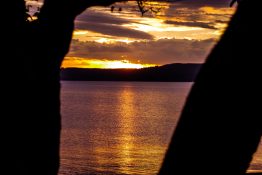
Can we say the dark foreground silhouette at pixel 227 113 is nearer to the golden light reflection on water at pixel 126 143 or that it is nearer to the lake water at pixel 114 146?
the lake water at pixel 114 146

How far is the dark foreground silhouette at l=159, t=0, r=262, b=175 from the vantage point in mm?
2555

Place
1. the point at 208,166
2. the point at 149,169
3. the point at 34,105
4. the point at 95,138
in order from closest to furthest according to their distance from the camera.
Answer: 1. the point at 208,166
2. the point at 34,105
3. the point at 149,169
4. the point at 95,138

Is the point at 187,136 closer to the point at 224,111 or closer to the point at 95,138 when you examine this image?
the point at 224,111

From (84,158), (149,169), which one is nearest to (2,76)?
(149,169)

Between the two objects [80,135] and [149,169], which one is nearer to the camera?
[149,169]

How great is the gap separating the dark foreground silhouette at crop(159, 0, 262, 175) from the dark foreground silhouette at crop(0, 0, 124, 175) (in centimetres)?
176

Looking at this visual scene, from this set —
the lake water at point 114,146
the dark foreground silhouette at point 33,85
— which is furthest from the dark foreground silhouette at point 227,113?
the lake water at point 114,146

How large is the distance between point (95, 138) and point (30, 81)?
65.0 metres

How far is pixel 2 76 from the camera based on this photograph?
13.7 ft

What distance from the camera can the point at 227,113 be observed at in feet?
8.39

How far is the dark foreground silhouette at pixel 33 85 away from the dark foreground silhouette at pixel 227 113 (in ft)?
5.79

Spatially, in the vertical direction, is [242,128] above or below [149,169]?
above

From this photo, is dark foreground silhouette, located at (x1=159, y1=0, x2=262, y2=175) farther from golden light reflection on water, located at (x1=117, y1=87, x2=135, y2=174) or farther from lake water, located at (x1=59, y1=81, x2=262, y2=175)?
golden light reflection on water, located at (x1=117, y1=87, x2=135, y2=174)

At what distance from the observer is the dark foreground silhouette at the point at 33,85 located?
4.11 m
